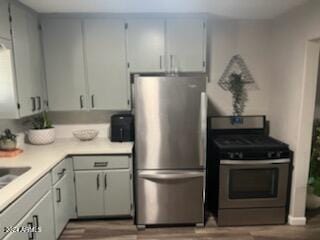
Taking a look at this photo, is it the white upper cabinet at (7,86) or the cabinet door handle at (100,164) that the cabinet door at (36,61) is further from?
the cabinet door handle at (100,164)

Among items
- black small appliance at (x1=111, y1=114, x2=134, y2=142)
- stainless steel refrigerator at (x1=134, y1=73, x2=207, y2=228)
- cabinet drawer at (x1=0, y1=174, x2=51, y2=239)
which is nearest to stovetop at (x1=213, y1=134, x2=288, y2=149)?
stainless steel refrigerator at (x1=134, y1=73, x2=207, y2=228)

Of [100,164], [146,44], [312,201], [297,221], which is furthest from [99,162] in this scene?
[312,201]

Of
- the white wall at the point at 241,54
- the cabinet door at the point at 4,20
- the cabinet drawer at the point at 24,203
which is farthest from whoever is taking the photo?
the white wall at the point at 241,54

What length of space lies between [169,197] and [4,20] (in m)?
2.19

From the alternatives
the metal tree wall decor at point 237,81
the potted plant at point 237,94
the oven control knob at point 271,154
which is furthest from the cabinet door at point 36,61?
the oven control knob at point 271,154

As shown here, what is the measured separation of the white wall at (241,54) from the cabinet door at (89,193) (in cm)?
163

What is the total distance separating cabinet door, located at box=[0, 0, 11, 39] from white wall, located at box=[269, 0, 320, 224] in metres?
2.67

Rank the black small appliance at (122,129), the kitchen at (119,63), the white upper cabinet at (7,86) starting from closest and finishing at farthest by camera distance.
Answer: the white upper cabinet at (7,86)
the kitchen at (119,63)
the black small appliance at (122,129)

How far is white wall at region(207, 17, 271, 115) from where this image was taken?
3164mm

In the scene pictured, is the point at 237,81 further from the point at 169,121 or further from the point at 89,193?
the point at 89,193

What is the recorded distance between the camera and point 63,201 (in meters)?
2.50

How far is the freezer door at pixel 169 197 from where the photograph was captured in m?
2.63

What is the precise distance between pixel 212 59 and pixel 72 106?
5.82 feet

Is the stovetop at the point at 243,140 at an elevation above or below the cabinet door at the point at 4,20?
below
